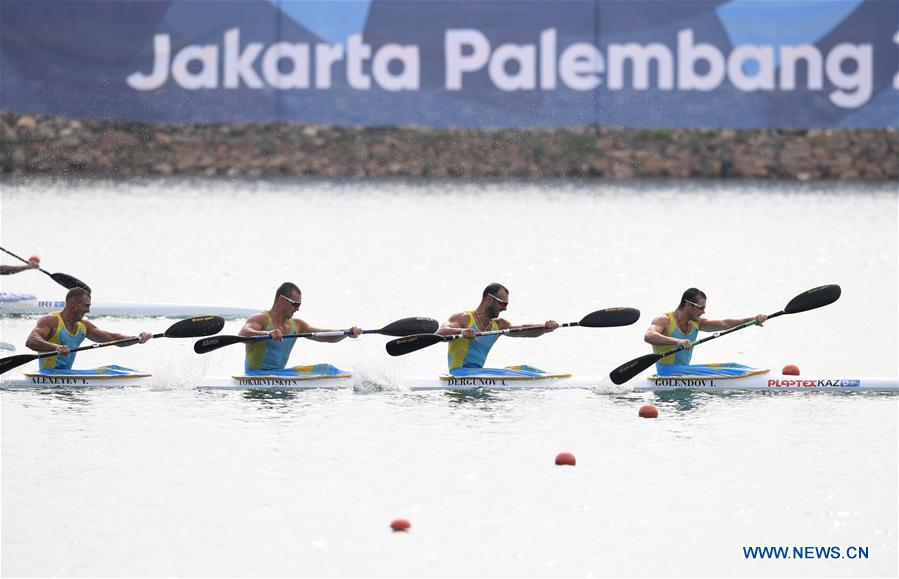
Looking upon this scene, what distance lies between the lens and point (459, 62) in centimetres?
Result: 4644

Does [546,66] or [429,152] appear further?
[429,152]

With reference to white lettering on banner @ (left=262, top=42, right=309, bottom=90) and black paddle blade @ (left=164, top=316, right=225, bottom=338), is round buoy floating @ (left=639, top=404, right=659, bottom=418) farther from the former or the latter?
white lettering on banner @ (left=262, top=42, right=309, bottom=90)

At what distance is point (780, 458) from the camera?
1819 centimetres

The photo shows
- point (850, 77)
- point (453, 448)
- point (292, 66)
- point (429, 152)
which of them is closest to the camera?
point (453, 448)

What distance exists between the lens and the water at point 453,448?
1491 cm

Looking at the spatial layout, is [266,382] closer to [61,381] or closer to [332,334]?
[332,334]

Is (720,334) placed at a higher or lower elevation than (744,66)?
lower

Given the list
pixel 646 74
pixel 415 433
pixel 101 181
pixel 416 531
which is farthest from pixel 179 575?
pixel 101 181

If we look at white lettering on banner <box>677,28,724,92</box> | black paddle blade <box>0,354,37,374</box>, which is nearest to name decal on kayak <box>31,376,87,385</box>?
black paddle blade <box>0,354,37,374</box>

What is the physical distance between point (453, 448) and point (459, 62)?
29024 mm

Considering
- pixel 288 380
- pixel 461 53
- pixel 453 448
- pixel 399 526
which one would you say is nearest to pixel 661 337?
pixel 453 448

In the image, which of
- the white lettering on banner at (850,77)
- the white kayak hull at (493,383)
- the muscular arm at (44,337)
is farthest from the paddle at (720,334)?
the white lettering on banner at (850,77)

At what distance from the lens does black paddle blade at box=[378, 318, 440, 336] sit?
21797 millimetres

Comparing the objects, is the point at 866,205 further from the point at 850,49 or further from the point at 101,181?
the point at 101,181
